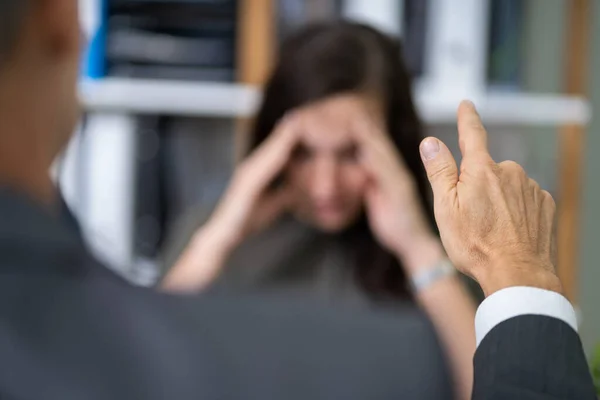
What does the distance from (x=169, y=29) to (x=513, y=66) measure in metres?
0.65

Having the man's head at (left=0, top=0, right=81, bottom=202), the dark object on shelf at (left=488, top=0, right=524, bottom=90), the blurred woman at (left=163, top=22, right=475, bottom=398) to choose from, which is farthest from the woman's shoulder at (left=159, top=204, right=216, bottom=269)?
the man's head at (left=0, top=0, right=81, bottom=202)

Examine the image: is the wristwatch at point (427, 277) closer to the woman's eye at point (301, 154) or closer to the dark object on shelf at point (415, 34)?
the woman's eye at point (301, 154)

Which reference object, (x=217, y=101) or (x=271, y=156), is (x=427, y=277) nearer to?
(x=271, y=156)

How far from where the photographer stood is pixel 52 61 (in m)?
0.34

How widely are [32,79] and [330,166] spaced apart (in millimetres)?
646

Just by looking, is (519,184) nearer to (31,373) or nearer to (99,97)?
(31,373)

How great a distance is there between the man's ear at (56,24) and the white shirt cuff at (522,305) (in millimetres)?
242

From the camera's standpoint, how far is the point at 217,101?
1.31 metres

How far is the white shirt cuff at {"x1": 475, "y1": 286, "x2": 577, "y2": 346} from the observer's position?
0.31 meters

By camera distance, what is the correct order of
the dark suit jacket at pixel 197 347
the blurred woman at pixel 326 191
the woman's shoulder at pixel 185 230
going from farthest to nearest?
the woman's shoulder at pixel 185 230, the blurred woman at pixel 326 191, the dark suit jacket at pixel 197 347

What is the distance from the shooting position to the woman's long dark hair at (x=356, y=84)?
0.90 m

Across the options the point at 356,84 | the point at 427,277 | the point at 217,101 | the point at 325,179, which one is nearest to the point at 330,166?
the point at 325,179

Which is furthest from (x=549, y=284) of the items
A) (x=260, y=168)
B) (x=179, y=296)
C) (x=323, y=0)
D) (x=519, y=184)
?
(x=323, y=0)

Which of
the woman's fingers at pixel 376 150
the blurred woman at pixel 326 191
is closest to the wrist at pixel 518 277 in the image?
the blurred woman at pixel 326 191
